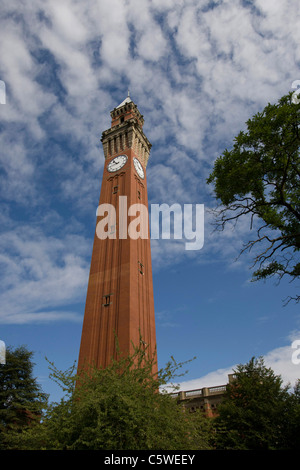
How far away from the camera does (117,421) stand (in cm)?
1111

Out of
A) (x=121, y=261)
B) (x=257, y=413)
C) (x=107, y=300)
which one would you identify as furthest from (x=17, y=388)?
(x=257, y=413)

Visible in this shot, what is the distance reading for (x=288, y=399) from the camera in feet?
70.8

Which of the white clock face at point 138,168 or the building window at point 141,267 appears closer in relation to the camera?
the building window at point 141,267

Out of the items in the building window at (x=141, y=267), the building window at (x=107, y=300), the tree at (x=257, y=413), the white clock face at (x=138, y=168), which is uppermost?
the white clock face at (x=138, y=168)

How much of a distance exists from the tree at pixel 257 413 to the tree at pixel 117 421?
8.43 m

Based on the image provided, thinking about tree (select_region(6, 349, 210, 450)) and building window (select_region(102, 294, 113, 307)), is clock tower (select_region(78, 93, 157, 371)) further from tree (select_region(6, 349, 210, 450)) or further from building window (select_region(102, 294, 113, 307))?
tree (select_region(6, 349, 210, 450))

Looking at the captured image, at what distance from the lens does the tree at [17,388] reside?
2839 centimetres

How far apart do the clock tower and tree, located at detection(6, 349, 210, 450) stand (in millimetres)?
9207

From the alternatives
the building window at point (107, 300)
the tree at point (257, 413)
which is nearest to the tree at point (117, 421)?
the tree at point (257, 413)

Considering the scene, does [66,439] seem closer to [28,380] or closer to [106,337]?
[106,337]

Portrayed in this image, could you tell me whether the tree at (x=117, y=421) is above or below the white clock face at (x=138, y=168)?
below

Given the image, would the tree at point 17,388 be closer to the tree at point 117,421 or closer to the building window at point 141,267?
the building window at point 141,267
